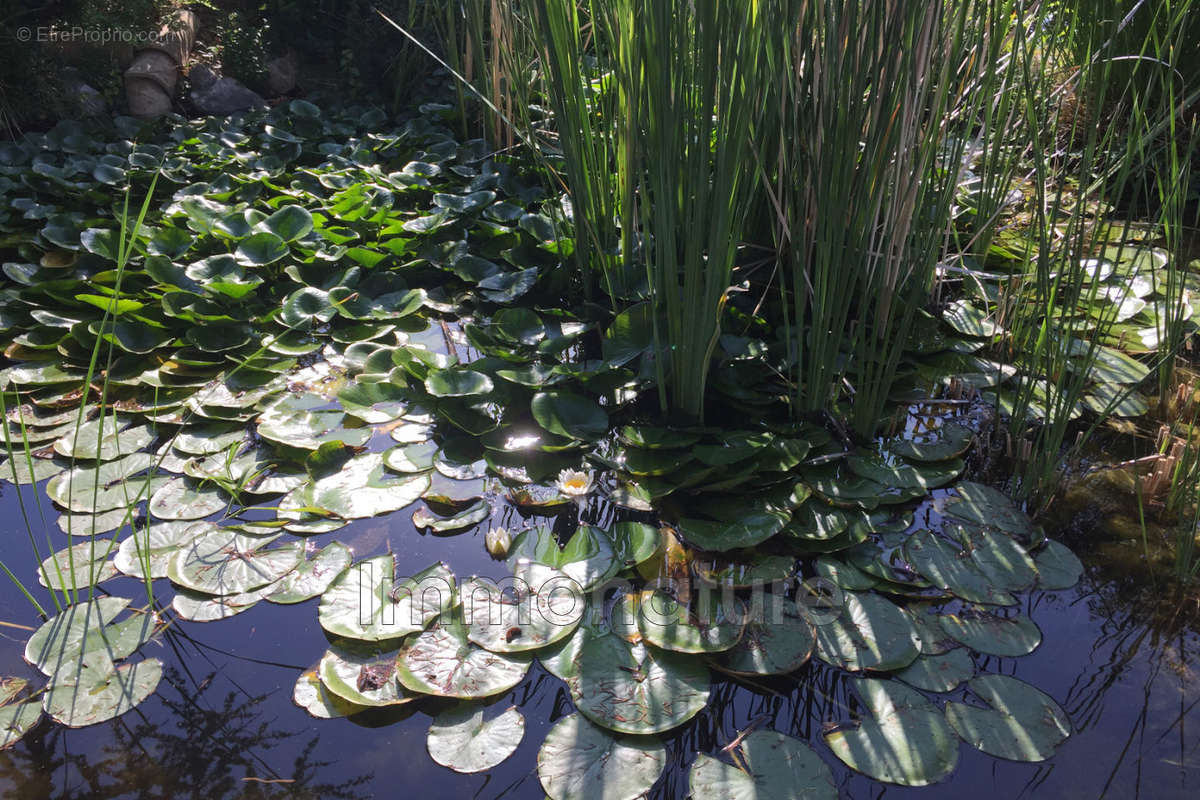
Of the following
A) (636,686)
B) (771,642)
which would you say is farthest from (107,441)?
(771,642)

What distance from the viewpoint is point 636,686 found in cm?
121

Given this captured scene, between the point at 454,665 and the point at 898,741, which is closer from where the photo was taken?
the point at 898,741

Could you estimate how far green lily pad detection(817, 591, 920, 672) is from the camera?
1.25 m

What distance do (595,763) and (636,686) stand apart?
0.46ft

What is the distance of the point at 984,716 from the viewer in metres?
1.17

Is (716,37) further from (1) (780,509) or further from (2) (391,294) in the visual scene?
(2) (391,294)

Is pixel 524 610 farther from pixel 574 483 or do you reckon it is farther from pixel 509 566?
pixel 574 483

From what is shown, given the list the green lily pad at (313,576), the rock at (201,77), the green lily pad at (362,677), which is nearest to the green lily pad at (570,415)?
the green lily pad at (313,576)

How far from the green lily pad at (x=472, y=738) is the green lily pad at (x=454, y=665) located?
0.03 m

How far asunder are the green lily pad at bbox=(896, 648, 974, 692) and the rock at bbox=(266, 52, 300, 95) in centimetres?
437

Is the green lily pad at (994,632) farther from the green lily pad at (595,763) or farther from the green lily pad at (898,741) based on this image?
the green lily pad at (595,763)

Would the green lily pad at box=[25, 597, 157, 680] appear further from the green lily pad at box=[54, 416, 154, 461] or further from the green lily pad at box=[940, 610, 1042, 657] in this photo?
the green lily pad at box=[940, 610, 1042, 657]

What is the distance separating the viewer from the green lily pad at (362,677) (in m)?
1.20

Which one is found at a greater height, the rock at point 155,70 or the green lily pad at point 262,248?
the rock at point 155,70
